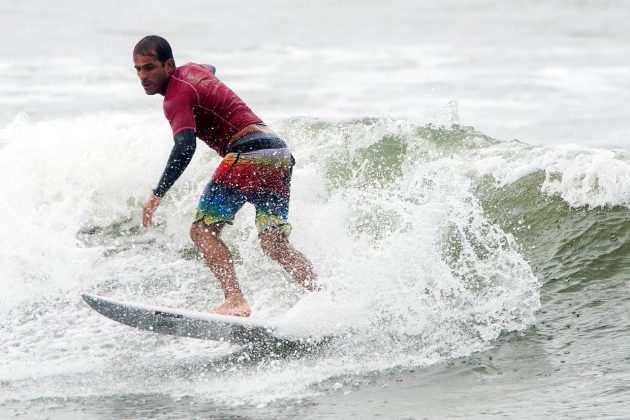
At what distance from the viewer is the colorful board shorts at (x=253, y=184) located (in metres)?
6.24

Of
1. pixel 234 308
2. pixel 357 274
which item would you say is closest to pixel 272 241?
pixel 234 308

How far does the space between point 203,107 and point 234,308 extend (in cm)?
126

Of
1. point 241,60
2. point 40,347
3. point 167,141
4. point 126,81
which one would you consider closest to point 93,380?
point 40,347

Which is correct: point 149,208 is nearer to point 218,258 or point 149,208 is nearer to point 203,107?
A: point 218,258

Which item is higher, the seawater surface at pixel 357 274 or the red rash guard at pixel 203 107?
the red rash guard at pixel 203 107

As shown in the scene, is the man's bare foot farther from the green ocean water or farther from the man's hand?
the man's hand

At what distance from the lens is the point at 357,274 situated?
6449 millimetres

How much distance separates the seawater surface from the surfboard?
0.11 m

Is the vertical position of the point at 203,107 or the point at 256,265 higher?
the point at 203,107

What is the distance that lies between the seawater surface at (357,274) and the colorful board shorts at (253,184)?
23.3 inches

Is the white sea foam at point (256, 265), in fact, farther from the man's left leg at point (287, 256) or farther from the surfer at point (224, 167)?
the surfer at point (224, 167)

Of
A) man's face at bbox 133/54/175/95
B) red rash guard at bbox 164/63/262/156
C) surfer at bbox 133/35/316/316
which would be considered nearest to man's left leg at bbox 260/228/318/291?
surfer at bbox 133/35/316/316

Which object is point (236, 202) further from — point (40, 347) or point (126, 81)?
point (126, 81)

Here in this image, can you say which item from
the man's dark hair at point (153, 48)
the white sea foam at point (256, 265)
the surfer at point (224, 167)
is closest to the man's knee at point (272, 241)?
the surfer at point (224, 167)
